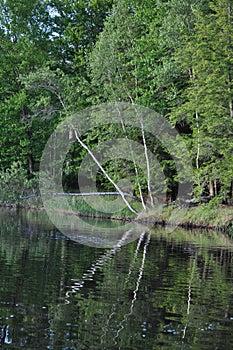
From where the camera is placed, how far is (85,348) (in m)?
6.18

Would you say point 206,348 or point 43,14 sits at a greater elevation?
point 43,14

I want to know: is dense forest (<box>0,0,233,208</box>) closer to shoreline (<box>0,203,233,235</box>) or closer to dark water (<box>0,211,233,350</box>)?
shoreline (<box>0,203,233,235</box>)

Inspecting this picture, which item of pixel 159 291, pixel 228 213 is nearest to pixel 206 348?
pixel 159 291

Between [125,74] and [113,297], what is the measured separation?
73.3 feet

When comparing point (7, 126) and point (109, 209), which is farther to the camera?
point (7, 126)

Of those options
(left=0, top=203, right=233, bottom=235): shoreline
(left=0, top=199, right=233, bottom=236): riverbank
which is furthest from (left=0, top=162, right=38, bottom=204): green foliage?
(left=0, top=203, right=233, bottom=235): shoreline

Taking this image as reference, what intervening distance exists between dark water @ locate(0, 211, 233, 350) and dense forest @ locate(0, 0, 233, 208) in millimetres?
10920

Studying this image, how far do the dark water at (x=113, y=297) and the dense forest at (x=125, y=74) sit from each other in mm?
10920

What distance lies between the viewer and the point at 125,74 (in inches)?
1180

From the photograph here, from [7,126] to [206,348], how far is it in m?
34.1

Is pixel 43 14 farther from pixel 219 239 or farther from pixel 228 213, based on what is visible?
pixel 219 239

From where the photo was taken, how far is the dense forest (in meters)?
25.1

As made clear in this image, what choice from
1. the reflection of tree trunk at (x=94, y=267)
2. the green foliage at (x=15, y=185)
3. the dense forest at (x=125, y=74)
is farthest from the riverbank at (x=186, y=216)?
the reflection of tree trunk at (x=94, y=267)

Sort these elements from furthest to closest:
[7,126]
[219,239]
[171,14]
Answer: [7,126], [171,14], [219,239]
